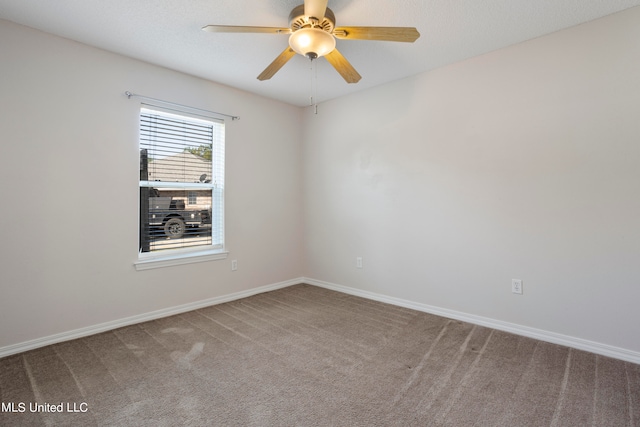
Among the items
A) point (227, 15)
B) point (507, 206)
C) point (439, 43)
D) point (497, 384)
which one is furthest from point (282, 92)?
point (497, 384)

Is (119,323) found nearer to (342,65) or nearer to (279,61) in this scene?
(279,61)

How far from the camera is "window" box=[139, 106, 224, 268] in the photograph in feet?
9.91

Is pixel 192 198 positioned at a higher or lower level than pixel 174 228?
higher

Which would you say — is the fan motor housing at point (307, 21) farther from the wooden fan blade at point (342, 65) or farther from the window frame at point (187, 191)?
the window frame at point (187, 191)

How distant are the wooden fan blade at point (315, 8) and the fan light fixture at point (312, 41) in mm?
78

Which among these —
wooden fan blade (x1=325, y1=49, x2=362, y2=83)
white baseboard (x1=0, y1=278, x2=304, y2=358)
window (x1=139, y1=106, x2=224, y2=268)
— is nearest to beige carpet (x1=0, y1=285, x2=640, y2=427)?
white baseboard (x1=0, y1=278, x2=304, y2=358)

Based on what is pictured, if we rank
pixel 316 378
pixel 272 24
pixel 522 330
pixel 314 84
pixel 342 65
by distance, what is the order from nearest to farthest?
pixel 316 378 < pixel 342 65 < pixel 272 24 < pixel 522 330 < pixel 314 84

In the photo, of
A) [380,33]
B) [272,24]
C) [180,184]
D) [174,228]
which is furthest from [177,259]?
[380,33]

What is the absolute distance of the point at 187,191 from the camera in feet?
11.0

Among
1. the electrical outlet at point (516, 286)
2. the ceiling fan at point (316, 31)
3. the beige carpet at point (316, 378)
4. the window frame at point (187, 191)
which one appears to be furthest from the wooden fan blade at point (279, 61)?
the electrical outlet at point (516, 286)

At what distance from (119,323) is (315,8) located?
2960 mm

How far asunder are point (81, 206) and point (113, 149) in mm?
558

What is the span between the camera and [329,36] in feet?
6.19

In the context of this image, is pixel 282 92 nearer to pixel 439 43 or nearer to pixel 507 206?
pixel 439 43
